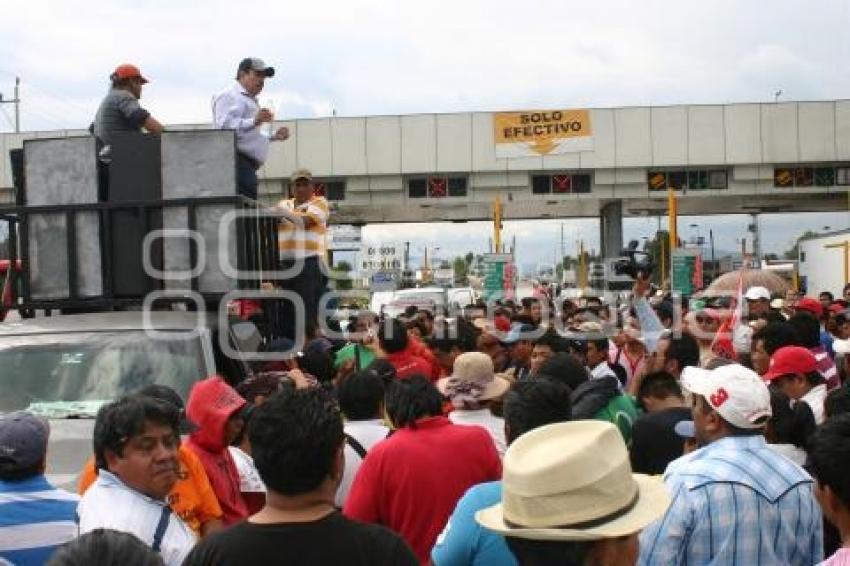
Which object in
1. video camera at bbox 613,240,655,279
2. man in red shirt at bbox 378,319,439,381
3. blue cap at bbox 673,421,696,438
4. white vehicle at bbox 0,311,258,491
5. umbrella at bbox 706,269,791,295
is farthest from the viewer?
umbrella at bbox 706,269,791,295

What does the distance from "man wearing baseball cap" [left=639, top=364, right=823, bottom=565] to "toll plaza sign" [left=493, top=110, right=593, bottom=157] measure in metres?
27.0

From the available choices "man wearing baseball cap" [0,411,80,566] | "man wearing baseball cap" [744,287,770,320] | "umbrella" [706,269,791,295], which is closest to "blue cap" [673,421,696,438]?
"man wearing baseball cap" [0,411,80,566]

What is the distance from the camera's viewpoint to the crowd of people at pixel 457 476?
2506 millimetres

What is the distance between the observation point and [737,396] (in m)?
3.96

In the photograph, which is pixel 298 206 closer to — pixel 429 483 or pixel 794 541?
pixel 429 483

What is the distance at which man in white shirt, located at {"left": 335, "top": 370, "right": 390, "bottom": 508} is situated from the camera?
17.9 ft

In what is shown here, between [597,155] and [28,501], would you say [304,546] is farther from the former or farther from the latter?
[597,155]

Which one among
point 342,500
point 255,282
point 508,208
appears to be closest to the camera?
point 342,500

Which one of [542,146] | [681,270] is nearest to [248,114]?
[681,270]

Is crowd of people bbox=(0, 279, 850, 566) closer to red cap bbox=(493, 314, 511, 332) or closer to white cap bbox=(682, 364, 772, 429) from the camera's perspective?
white cap bbox=(682, 364, 772, 429)

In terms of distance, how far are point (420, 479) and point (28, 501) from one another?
1.53m

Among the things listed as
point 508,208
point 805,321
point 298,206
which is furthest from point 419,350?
point 508,208

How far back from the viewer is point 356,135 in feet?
101

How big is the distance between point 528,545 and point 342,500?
9.63 feet
